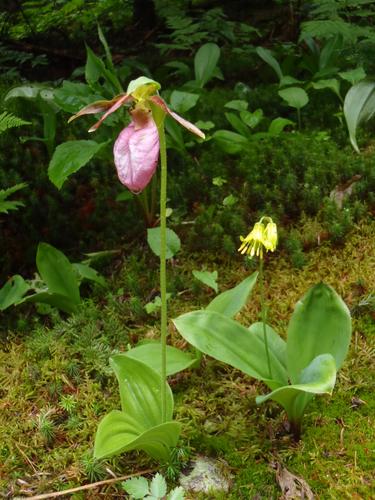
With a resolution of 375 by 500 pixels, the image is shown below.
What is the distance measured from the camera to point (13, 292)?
2.17m

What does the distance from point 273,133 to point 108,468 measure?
1.84 meters

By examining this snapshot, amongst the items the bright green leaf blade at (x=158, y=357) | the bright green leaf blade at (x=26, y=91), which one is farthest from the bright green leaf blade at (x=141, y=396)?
the bright green leaf blade at (x=26, y=91)

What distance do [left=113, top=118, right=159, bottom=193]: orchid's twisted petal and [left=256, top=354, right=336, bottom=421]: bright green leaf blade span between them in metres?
0.64

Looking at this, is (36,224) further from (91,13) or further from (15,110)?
(91,13)

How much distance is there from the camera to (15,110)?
113 inches

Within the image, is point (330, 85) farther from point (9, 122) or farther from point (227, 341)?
point (227, 341)

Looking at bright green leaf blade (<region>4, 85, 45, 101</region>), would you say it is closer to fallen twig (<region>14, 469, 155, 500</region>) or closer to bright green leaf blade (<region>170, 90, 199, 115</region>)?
bright green leaf blade (<region>170, 90, 199, 115</region>)

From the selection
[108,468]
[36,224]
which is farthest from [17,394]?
[36,224]

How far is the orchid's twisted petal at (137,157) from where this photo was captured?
0.95m

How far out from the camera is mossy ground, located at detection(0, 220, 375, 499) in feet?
4.78

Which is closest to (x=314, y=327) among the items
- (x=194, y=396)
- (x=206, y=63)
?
(x=194, y=396)

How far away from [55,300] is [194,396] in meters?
0.75

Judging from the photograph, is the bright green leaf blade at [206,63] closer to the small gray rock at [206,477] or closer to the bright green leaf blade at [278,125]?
the bright green leaf blade at [278,125]

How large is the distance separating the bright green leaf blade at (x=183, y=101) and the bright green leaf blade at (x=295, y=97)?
0.51 m
